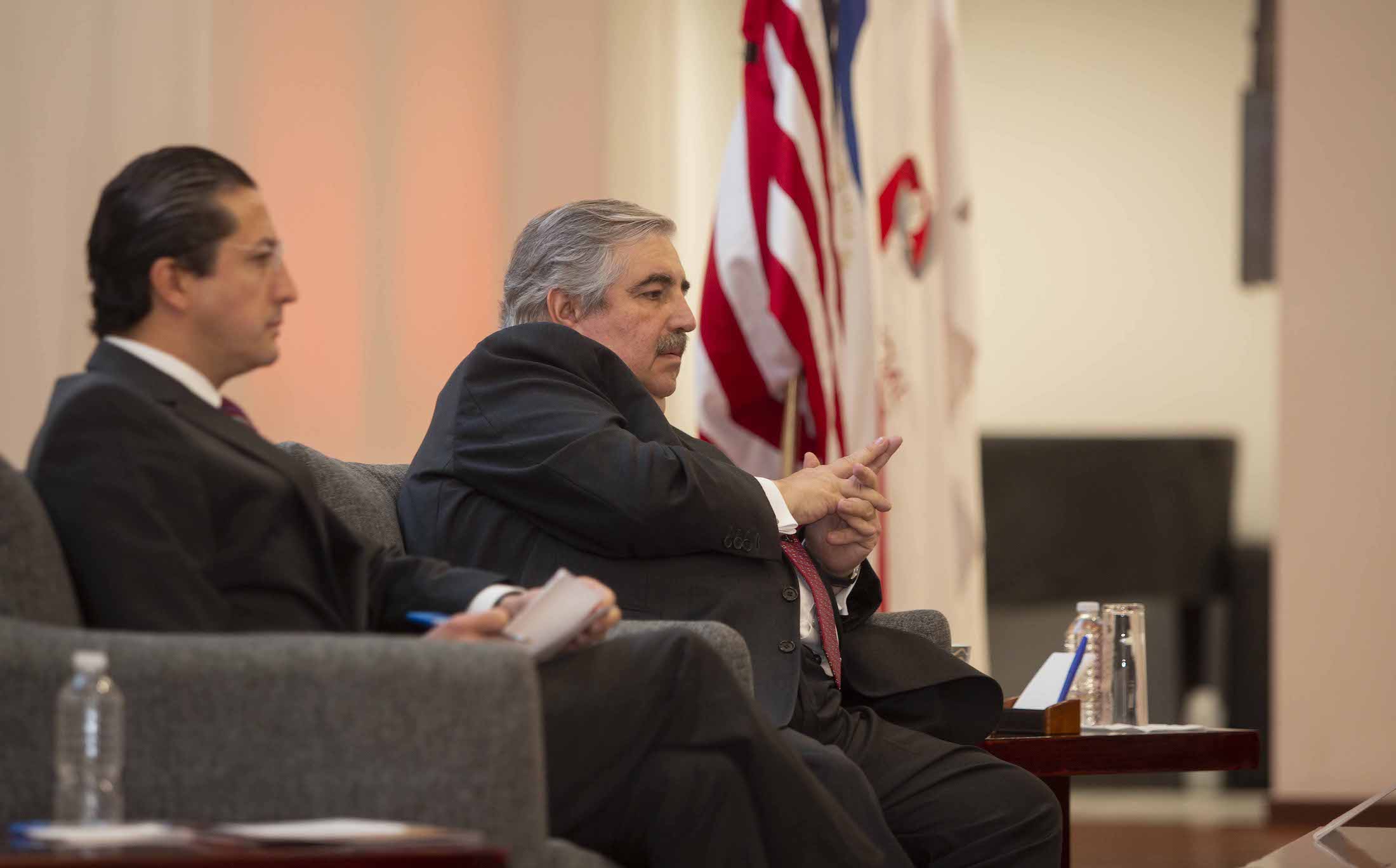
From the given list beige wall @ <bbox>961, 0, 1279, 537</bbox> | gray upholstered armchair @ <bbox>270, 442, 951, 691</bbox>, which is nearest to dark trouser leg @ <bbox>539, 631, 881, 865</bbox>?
gray upholstered armchair @ <bbox>270, 442, 951, 691</bbox>

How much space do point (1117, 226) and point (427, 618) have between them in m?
4.86

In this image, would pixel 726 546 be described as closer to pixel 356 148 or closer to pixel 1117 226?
pixel 356 148

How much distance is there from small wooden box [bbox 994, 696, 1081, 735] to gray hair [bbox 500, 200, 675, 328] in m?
0.98

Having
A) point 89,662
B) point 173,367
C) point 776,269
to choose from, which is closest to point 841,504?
point 173,367

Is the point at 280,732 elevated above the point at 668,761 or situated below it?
above

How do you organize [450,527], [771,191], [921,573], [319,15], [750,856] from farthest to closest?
[921,573] → [771,191] → [319,15] → [450,527] → [750,856]

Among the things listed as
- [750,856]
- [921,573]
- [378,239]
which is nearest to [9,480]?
[750,856]

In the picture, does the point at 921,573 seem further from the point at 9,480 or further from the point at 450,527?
the point at 9,480

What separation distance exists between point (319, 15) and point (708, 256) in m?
1.10

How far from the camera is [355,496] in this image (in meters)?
2.45

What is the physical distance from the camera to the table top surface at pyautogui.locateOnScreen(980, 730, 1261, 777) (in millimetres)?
2676

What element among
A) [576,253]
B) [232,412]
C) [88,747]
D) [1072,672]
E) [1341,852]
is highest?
[576,253]

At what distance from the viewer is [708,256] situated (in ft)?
13.8

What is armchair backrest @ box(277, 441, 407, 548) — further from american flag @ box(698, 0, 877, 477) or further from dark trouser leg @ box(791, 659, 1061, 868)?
american flag @ box(698, 0, 877, 477)
